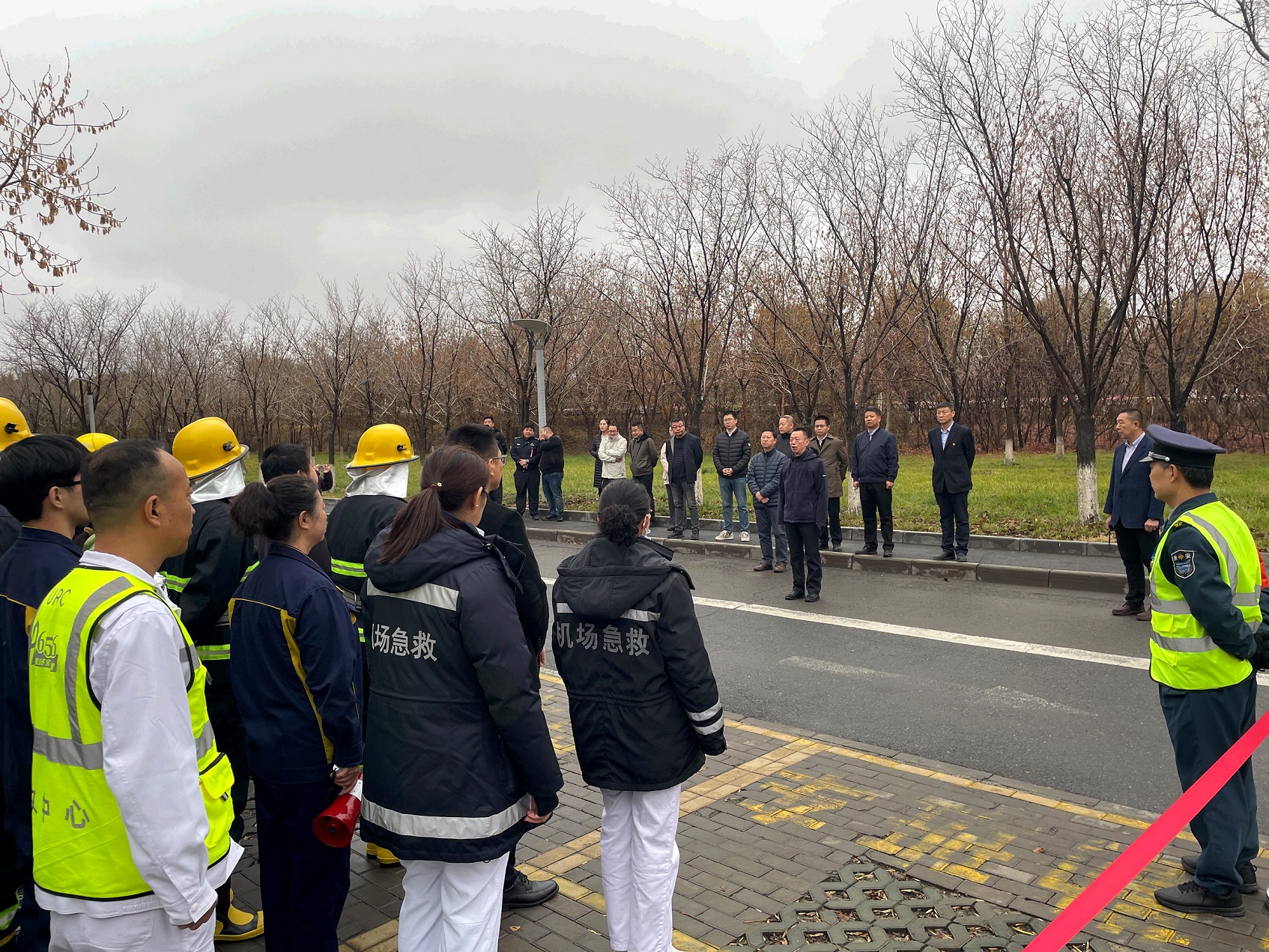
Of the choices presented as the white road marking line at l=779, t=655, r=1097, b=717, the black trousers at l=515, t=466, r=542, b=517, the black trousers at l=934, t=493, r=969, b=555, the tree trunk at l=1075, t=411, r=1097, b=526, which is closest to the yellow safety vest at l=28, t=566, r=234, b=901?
the white road marking line at l=779, t=655, r=1097, b=717

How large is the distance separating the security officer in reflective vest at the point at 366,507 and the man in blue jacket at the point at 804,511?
651 cm

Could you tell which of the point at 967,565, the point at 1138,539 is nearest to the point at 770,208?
the point at 967,565

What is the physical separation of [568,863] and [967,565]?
28.3ft

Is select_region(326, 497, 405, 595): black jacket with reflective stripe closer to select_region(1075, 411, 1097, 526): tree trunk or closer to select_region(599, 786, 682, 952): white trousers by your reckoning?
select_region(599, 786, 682, 952): white trousers

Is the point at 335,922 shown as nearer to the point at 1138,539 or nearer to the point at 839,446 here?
the point at 1138,539

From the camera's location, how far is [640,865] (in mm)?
3391

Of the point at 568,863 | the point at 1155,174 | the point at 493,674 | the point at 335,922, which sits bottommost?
the point at 568,863

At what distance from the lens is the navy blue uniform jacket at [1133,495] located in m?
8.70

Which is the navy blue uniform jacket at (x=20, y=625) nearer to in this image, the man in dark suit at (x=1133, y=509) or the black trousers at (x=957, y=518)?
the man in dark suit at (x=1133, y=509)

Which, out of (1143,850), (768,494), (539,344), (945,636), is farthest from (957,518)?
(539,344)

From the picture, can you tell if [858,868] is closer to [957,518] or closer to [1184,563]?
[1184,563]

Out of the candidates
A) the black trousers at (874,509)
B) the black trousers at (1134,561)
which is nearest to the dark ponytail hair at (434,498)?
the black trousers at (1134,561)

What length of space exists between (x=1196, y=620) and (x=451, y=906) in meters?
3.16

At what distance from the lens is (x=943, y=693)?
22.7 ft
